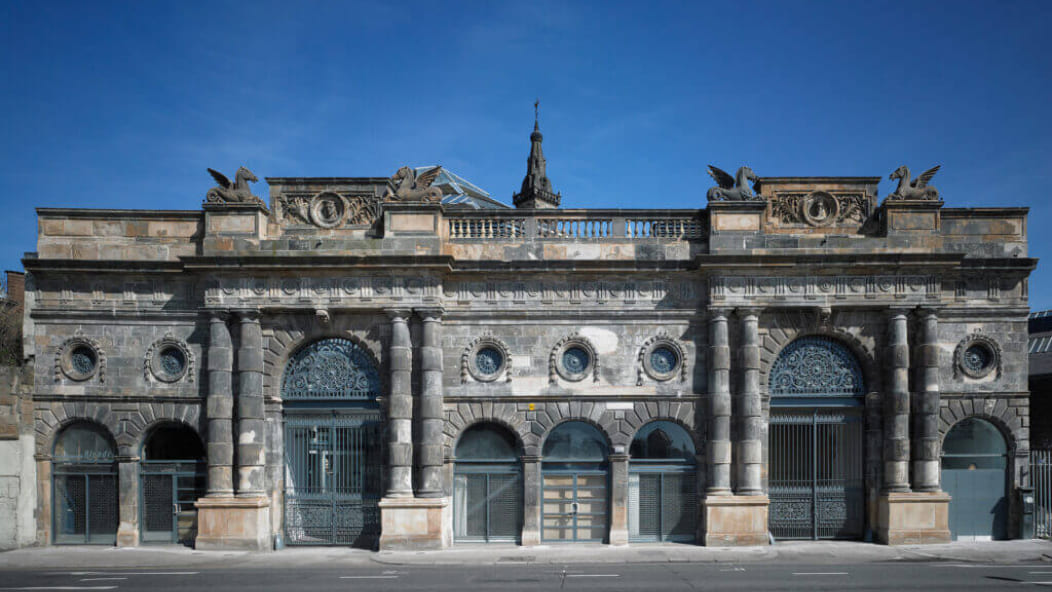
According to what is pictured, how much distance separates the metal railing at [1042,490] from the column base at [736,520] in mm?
7776

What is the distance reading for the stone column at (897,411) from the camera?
60.7 ft

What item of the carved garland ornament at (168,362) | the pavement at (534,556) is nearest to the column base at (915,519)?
the pavement at (534,556)

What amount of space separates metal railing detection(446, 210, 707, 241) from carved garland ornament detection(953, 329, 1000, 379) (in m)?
7.70

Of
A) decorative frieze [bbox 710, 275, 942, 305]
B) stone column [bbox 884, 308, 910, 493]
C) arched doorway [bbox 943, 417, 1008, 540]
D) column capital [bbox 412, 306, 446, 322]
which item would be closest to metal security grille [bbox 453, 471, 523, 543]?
column capital [bbox 412, 306, 446, 322]

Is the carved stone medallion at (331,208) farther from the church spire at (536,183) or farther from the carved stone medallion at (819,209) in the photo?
the church spire at (536,183)

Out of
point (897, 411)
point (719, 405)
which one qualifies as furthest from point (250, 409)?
point (897, 411)

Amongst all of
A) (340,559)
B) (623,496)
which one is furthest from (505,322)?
(340,559)

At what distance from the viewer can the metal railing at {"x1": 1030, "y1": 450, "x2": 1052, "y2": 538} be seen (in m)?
19.3

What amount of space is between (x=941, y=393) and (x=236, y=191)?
65.1ft

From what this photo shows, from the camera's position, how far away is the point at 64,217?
19.6m

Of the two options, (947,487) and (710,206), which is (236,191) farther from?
(947,487)

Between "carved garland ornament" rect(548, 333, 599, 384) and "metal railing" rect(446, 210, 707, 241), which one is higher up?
"metal railing" rect(446, 210, 707, 241)

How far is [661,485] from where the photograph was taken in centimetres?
1917

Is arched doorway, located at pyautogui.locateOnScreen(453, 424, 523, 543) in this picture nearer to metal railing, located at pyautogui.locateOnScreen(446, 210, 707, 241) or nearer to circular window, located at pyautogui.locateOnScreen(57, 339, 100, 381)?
metal railing, located at pyautogui.locateOnScreen(446, 210, 707, 241)
